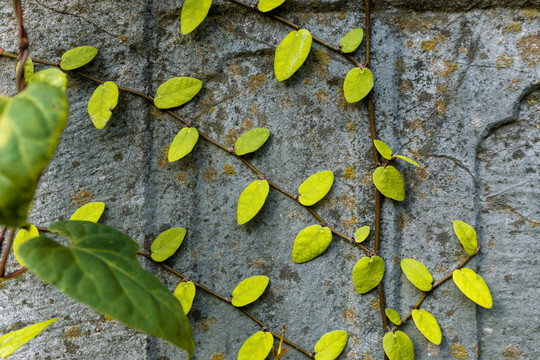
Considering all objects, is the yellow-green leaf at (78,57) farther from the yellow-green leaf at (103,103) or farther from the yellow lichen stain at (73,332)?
the yellow lichen stain at (73,332)

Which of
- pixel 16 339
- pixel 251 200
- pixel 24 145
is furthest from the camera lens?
pixel 251 200

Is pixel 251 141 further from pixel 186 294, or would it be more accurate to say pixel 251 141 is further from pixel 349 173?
pixel 186 294

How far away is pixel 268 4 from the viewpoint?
2.89ft

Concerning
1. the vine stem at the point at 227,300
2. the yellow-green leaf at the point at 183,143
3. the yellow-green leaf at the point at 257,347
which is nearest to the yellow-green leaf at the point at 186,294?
the vine stem at the point at 227,300

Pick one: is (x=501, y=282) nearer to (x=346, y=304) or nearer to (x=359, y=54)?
(x=346, y=304)

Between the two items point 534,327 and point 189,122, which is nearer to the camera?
point 534,327

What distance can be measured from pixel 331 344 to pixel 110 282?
1.49ft

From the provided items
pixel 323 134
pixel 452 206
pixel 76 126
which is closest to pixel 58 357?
pixel 76 126

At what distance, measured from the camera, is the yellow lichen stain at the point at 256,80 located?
90 centimetres

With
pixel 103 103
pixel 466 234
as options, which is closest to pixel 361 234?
pixel 466 234

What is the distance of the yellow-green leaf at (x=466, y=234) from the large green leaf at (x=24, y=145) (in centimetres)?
66

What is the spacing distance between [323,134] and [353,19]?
0.23 meters

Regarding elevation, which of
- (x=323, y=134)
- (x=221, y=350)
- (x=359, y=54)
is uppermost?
(x=359, y=54)

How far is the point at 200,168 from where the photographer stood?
Answer: 897 millimetres
